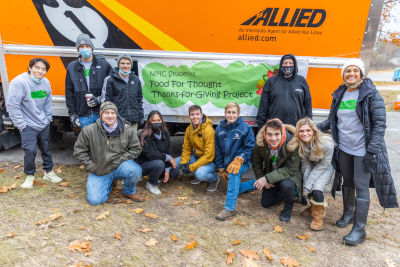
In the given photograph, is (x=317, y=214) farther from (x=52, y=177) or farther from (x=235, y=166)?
(x=52, y=177)

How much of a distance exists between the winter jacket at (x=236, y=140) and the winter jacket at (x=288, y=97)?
503 millimetres

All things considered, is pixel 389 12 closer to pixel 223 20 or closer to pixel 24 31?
pixel 223 20

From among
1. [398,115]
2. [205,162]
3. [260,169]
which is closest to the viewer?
[260,169]

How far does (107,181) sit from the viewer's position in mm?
3721

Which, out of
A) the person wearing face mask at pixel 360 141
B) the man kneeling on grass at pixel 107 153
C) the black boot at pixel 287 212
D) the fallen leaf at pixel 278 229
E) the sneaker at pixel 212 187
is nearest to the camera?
the person wearing face mask at pixel 360 141

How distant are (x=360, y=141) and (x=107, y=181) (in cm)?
297

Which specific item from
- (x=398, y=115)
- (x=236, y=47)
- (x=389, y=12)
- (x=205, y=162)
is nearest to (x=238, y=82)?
(x=236, y=47)

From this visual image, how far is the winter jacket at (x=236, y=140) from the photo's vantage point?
3742 mm

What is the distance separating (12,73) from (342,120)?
4.73 m

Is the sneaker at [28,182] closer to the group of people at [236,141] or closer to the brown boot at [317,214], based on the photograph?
the group of people at [236,141]

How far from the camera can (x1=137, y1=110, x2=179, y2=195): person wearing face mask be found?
3.91 metres

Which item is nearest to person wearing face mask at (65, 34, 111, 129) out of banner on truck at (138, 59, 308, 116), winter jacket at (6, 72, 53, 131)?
winter jacket at (6, 72, 53, 131)

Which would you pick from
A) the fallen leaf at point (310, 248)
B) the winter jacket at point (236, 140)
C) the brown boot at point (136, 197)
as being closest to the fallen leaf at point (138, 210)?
the brown boot at point (136, 197)

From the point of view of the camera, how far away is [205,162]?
401 centimetres
